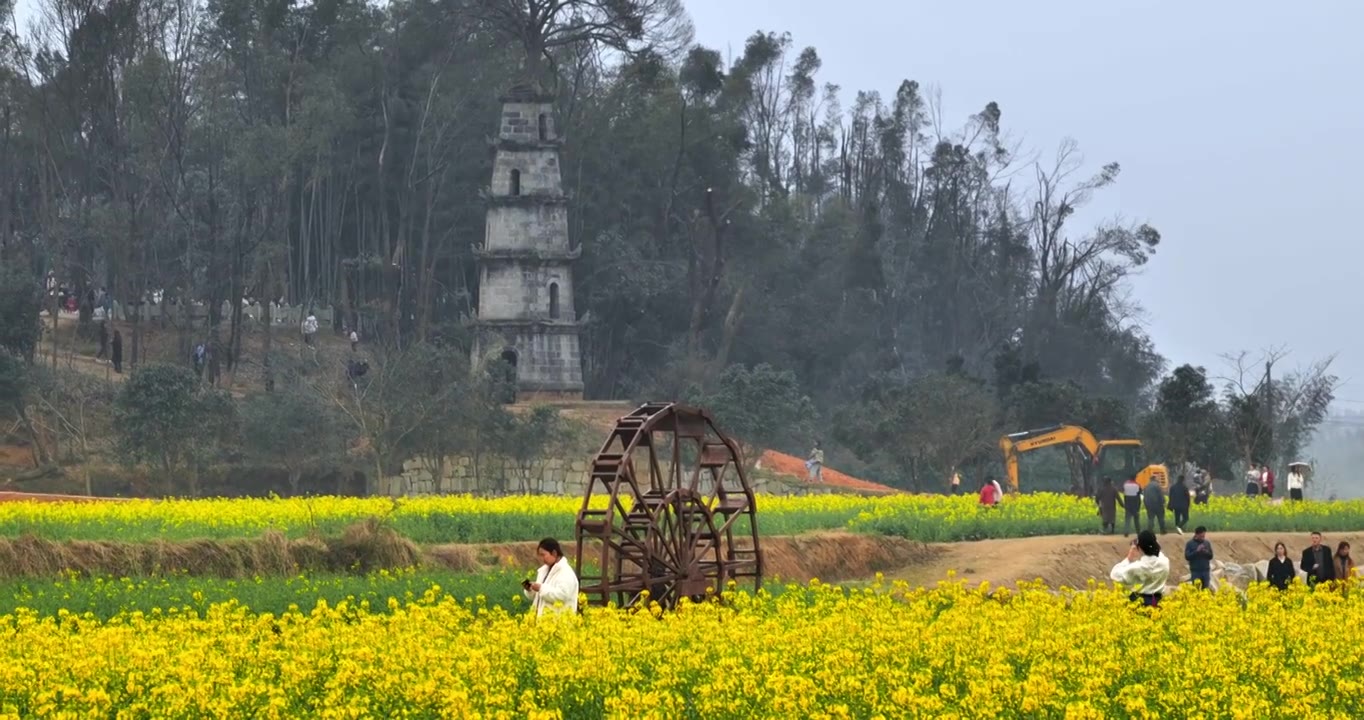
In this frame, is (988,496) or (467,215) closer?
(988,496)

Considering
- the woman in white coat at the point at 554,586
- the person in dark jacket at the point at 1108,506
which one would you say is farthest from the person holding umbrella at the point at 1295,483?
the woman in white coat at the point at 554,586

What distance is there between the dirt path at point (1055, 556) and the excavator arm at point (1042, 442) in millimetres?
11583

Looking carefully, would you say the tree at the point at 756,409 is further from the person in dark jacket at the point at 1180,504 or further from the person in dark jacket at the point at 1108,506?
the person in dark jacket at the point at 1180,504

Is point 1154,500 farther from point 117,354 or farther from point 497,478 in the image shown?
point 117,354

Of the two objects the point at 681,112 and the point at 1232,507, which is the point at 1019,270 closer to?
the point at 681,112

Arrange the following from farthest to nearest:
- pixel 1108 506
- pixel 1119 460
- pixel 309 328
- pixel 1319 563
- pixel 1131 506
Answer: pixel 309 328 → pixel 1119 460 → pixel 1108 506 → pixel 1131 506 → pixel 1319 563

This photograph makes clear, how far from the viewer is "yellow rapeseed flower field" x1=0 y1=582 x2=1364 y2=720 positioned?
1366cm

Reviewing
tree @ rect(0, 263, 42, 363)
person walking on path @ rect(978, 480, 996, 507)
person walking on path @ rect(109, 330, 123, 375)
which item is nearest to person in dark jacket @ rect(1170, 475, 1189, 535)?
person walking on path @ rect(978, 480, 996, 507)

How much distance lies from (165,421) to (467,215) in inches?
940

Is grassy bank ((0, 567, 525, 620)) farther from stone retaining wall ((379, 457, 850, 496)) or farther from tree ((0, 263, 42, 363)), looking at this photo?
tree ((0, 263, 42, 363))

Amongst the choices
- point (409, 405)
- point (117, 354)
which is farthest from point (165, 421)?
point (117, 354)

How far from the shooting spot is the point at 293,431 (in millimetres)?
50094

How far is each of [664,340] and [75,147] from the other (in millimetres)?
19408

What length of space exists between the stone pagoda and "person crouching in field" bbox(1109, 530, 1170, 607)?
4120 cm
